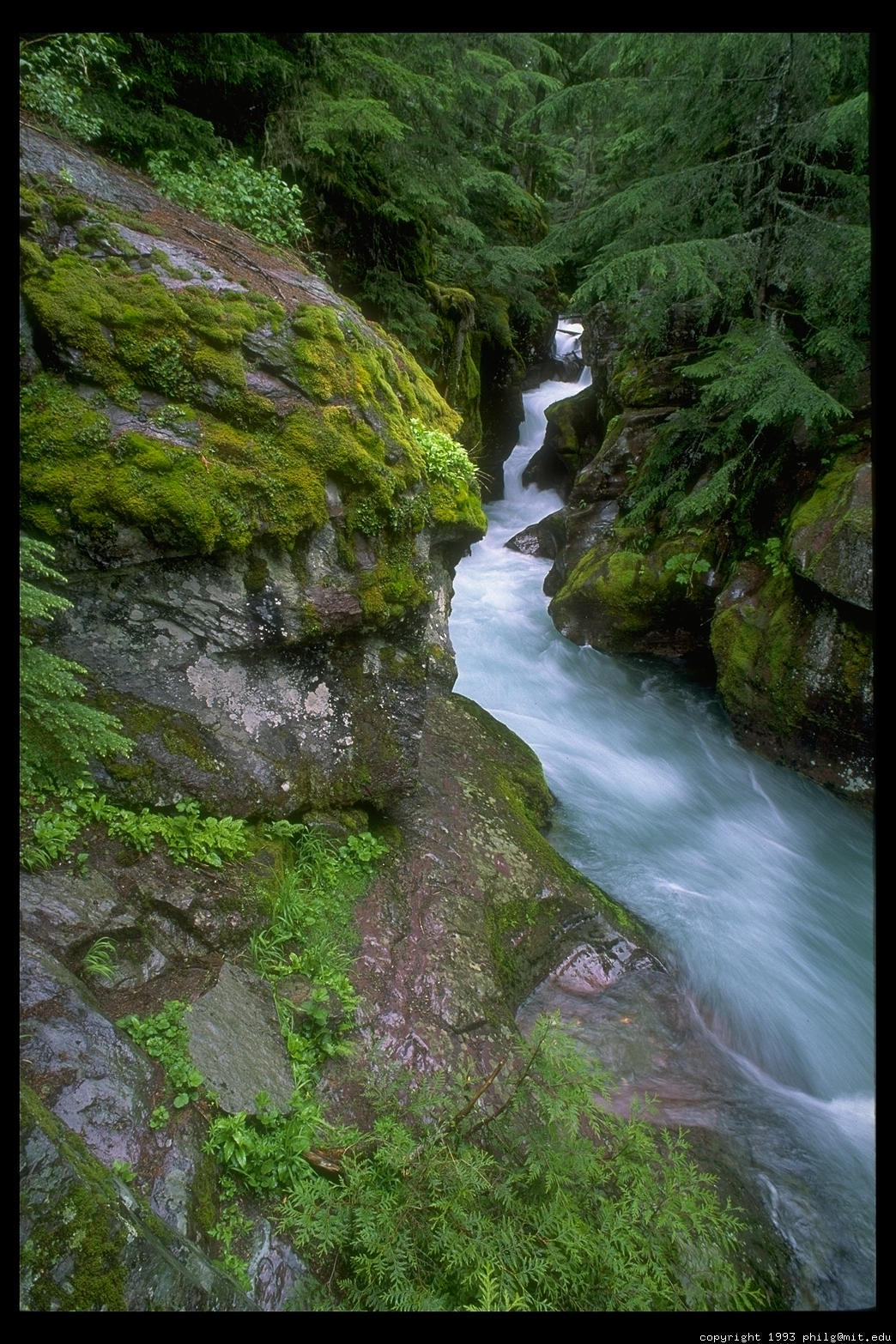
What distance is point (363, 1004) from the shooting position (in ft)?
12.2

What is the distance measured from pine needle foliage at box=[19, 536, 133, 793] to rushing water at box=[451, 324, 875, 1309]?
408 cm

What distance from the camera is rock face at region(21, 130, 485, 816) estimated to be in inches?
133

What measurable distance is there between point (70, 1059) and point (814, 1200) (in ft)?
15.3

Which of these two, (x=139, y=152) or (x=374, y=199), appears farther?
A: (x=374, y=199)

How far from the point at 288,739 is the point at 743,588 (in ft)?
25.1

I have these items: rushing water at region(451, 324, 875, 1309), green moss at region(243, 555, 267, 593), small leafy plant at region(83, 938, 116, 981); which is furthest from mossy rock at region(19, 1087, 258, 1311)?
rushing water at region(451, 324, 875, 1309)

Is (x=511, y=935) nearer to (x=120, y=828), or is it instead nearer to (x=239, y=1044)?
(x=239, y=1044)

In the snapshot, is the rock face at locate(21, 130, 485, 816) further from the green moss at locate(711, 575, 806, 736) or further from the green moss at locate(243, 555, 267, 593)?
the green moss at locate(711, 575, 806, 736)

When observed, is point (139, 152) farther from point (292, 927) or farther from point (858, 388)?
point (858, 388)

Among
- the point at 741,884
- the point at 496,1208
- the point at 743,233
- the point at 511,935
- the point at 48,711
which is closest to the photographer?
the point at 496,1208

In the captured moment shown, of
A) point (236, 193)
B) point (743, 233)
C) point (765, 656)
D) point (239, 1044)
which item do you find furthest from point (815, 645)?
point (236, 193)

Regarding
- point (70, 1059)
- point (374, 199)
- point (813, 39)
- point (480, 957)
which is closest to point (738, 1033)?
point (480, 957)

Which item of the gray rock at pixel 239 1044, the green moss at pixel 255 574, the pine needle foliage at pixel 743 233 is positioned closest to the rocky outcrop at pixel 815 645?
the pine needle foliage at pixel 743 233

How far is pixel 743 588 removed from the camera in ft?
29.9
